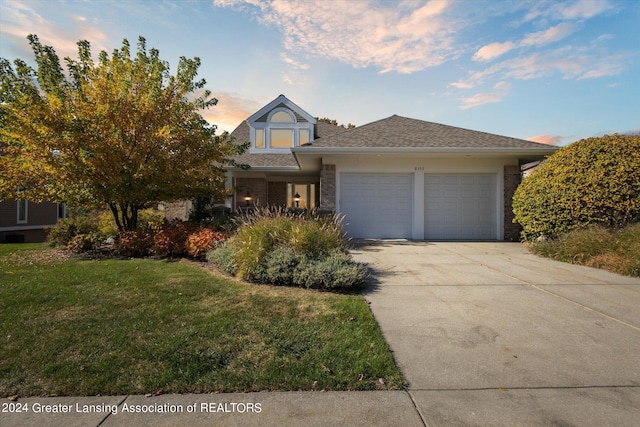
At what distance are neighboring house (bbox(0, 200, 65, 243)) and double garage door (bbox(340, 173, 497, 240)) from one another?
1748 cm

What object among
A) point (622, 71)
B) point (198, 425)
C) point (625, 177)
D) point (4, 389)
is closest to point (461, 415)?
point (198, 425)

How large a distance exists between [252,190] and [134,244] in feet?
26.3

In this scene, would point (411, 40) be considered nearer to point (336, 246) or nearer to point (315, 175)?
point (336, 246)

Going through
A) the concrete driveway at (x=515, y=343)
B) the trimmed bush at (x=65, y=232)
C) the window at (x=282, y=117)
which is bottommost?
the concrete driveway at (x=515, y=343)

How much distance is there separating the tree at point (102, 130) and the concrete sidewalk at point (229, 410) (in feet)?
21.1

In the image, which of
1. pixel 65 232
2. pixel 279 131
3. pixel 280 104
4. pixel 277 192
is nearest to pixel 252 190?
pixel 277 192

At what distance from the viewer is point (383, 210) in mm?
11078

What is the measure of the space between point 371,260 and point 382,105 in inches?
411

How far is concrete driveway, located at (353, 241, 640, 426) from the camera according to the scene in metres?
2.02

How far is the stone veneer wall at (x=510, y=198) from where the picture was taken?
1084cm

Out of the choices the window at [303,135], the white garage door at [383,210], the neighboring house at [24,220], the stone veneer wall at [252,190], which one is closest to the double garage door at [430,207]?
the white garage door at [383,210]

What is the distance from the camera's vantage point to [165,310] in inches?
145

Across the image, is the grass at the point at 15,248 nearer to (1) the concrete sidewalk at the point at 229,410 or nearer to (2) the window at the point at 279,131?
(1) the concrete sidewalk at the point at 229,410

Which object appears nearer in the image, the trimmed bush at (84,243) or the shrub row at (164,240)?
the shrub row at (164,240)
